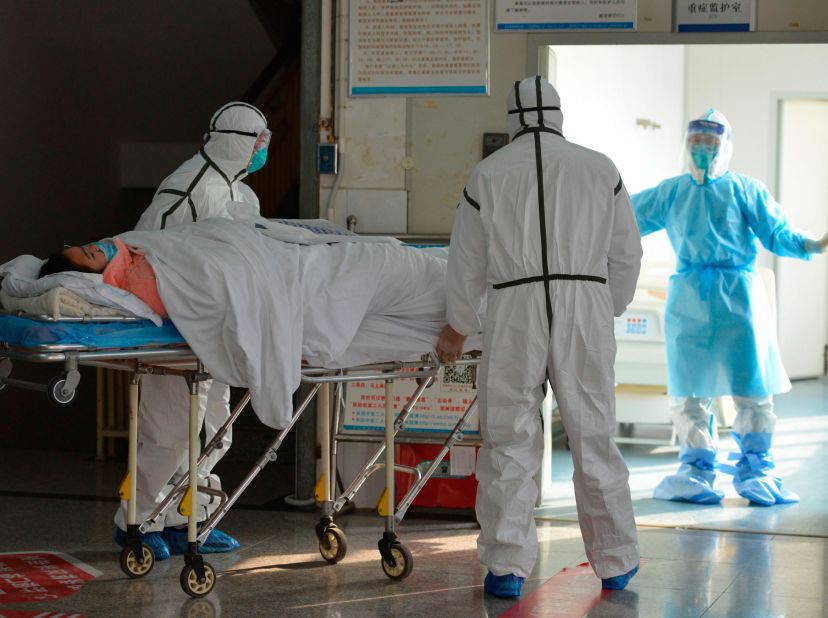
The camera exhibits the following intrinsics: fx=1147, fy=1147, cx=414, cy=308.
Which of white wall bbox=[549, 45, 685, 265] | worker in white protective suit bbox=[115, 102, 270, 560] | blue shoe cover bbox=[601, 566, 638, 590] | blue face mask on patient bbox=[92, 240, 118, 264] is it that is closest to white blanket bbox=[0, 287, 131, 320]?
blue face mask on patient bbox=[92, 240, 118, 264]

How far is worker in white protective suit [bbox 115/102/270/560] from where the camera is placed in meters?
3.92

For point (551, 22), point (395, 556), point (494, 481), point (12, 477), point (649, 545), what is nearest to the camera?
point (494, 481)

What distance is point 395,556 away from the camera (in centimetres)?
375

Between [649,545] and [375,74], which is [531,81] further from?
[649,545]

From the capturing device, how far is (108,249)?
3.29 meters

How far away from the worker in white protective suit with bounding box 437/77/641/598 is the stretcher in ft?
1.20

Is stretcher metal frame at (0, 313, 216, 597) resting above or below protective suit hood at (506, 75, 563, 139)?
below

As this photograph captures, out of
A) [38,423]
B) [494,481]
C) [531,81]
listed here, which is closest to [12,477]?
[38,423]

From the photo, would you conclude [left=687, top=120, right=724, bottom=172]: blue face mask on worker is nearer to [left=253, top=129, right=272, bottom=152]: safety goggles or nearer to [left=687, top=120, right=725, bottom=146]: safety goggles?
[left=687, top=120, right=725, bottom=146]: safety goggles

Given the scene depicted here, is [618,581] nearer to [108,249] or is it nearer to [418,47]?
[108,249]

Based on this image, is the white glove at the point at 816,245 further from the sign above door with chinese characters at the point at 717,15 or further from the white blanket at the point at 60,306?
the white blanket at the point at 60,306

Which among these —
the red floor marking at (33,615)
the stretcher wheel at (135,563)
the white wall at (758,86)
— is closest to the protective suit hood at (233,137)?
the stretcher wheel at (135,563)

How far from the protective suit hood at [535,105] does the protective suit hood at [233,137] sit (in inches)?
39.7

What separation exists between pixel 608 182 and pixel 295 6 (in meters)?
4.74
